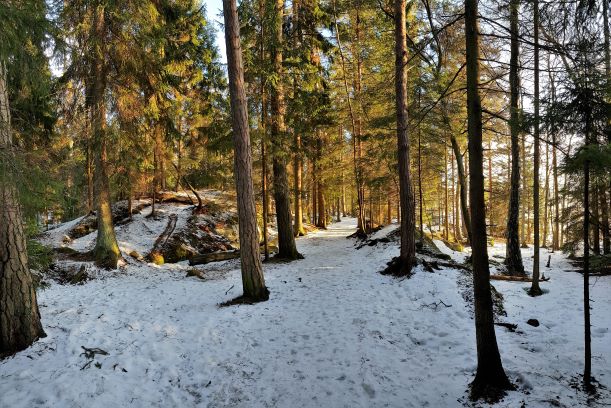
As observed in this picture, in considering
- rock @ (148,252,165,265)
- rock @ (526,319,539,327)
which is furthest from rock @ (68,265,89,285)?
rock @ (526,319,539,327)

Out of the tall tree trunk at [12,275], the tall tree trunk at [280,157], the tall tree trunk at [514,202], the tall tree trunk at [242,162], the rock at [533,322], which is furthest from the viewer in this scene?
the tall tree trunk at [280,157]

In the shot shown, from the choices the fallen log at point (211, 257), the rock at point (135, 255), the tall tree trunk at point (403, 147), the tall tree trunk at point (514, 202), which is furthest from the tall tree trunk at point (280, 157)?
the tall tree trunk at point (514, 202)

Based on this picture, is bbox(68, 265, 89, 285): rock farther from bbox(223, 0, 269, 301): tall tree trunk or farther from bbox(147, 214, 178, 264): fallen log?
bbox(223, 0, 269, 301): tall tree trunk

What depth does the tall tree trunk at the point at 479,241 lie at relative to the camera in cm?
491

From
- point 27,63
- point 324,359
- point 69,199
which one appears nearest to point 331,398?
point 324,359

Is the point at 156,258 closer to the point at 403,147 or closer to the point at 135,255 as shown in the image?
the point at 135,255

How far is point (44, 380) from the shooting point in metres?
4.89

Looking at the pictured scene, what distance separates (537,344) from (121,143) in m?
12.2

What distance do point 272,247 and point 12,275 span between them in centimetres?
1173

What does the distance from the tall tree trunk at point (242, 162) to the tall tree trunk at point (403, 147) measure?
13.7 ft

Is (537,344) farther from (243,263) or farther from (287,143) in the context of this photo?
(287,143)

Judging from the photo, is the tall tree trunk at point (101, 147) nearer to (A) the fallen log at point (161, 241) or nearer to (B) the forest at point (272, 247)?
(B) the forest at point (272, 247)

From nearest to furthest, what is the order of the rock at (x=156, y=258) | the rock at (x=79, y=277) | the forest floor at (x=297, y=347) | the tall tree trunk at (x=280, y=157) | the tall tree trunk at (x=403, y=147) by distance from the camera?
the forest floor at (x=297, y=347) < the tall tree trunk at (x=403, y=147) < the rock at (x=79, y=277) < the tall tree trunk at (x=280, y=157) < the rock at (x=156, y=258)

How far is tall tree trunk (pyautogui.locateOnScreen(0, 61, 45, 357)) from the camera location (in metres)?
5.40
